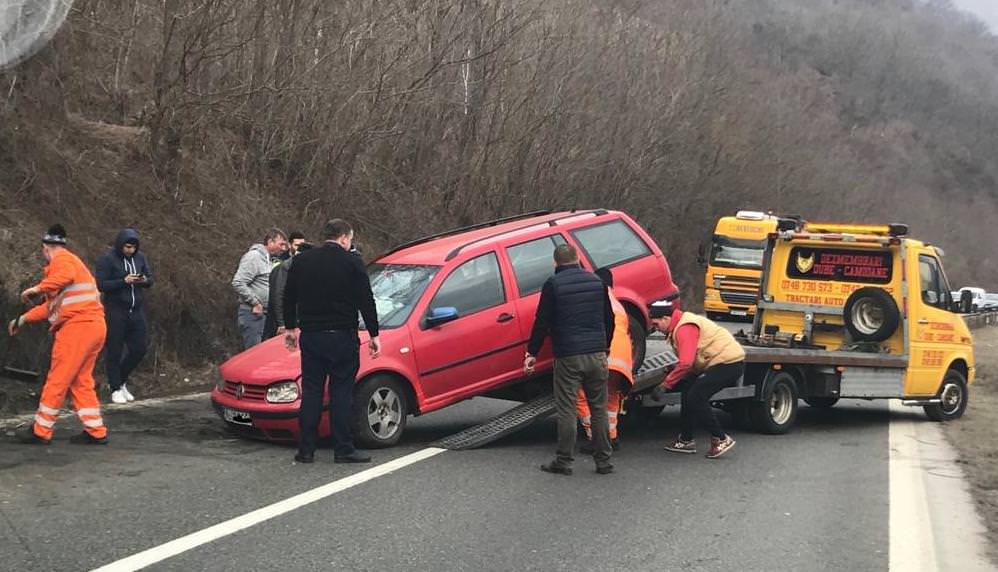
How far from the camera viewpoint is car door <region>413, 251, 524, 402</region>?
9734 mm

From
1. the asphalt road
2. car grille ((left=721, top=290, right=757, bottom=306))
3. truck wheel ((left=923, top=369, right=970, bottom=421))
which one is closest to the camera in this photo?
the asphalt road

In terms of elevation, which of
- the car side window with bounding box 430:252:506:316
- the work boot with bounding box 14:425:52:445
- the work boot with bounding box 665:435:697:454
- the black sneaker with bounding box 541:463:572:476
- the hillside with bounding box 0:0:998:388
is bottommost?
the work boot with bounding box 665:435:697:454

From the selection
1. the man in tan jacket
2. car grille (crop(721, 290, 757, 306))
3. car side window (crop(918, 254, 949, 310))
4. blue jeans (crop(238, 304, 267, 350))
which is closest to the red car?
the man in tan jacket

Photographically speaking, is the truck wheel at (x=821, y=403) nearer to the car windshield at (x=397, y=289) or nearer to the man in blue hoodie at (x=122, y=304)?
the car windshield at (x=397, y=289)

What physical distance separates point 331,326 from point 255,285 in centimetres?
451

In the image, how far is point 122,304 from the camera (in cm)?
1145

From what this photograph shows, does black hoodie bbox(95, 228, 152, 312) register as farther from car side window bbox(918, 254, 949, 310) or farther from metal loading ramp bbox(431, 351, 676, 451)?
car side window bbox(918, 254, 949, 310)

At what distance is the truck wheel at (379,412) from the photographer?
30.5 ft

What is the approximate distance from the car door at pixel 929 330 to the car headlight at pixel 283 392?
7.37m

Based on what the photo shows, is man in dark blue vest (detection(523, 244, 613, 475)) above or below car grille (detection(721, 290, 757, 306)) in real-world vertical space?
above

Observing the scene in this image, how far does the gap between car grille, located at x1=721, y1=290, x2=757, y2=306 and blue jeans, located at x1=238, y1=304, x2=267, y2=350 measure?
60.9 feet

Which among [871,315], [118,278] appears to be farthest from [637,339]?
[118,278]

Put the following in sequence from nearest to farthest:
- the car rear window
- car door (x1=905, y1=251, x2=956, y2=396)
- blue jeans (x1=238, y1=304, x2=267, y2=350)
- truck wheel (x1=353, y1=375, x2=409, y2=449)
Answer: truck wheel (x1=353, y1=375, x2=409, y2=449) → blue jeans (x1=238, y1=304, x2=267, y2=350) → car door (x1=905, y1=251, x2=956, y2=396) → the car rear window

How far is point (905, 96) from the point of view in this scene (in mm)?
113750
